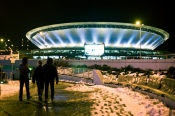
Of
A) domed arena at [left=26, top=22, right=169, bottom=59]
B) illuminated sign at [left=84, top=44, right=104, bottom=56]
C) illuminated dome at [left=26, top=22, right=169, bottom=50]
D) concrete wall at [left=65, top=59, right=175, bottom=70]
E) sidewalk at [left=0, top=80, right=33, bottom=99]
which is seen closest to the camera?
sidewalk at [left=0, top=80, right=33, bottom=99]

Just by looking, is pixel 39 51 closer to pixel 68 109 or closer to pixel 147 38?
pixel 147 38

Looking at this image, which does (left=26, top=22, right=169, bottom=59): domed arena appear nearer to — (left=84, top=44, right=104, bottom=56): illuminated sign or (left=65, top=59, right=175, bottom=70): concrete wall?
(left=84, top=44, right=104, bottom=56): illuminated sign

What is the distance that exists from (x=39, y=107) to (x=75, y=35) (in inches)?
2565

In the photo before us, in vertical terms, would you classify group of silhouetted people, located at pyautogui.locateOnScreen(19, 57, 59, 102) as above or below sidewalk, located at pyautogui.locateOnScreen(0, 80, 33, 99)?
above

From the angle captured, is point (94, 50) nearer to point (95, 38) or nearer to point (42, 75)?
point (95, 38)

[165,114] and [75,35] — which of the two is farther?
[75,35]

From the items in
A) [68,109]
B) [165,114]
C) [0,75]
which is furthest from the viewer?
[0,75]

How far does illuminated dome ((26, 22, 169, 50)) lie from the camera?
236 feet

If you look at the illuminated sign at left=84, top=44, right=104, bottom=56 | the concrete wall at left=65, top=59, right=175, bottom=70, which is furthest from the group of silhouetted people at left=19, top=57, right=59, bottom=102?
the illuminated sign at left=84, top=44, right=104, bottom=56

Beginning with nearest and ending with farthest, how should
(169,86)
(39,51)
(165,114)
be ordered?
(165,114)
(169,86)
(39,51)

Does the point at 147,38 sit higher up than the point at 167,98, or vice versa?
the point at 147,38

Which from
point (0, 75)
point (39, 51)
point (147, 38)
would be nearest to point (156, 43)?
point (147, 38)

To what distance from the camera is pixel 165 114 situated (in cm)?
798

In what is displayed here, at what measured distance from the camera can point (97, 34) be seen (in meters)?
73.4
